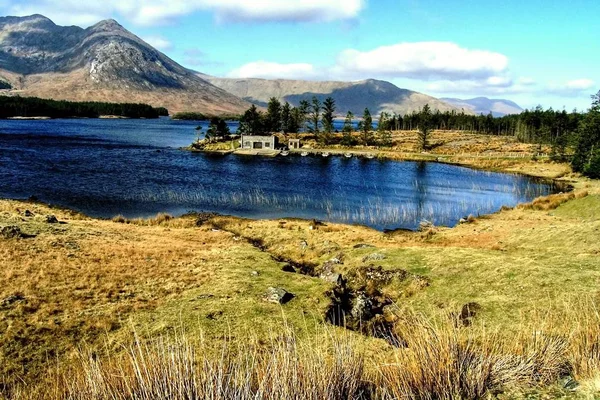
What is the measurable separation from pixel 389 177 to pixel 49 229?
75666mm

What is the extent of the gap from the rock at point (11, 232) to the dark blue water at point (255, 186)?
2363 cm

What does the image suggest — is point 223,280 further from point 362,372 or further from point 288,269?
point 362,372

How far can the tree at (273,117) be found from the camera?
561 ft

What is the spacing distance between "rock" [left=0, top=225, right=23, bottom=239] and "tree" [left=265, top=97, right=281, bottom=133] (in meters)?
145

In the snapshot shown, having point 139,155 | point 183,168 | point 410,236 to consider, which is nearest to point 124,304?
point 410,236

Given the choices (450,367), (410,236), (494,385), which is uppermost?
(450,367)

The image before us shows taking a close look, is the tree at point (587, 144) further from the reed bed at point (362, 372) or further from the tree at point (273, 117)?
the tree at point (273, 117)

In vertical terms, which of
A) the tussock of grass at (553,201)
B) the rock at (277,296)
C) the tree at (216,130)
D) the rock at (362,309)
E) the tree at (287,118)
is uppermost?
the tree at (287,118)

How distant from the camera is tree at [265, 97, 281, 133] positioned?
171125mm

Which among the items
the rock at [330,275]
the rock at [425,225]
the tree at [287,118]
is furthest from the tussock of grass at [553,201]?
the tree at [287,118]

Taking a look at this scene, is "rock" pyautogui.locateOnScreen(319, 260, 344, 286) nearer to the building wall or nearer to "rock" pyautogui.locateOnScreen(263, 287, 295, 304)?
"rock" pyautogui.locateOnScreen(263, 287, 295, 304)

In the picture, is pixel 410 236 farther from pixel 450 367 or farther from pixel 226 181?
pixel 226 181

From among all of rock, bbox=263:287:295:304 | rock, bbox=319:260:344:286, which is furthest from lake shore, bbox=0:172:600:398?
rock, bbox=263:287:295:304

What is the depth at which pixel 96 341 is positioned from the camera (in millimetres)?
16188
